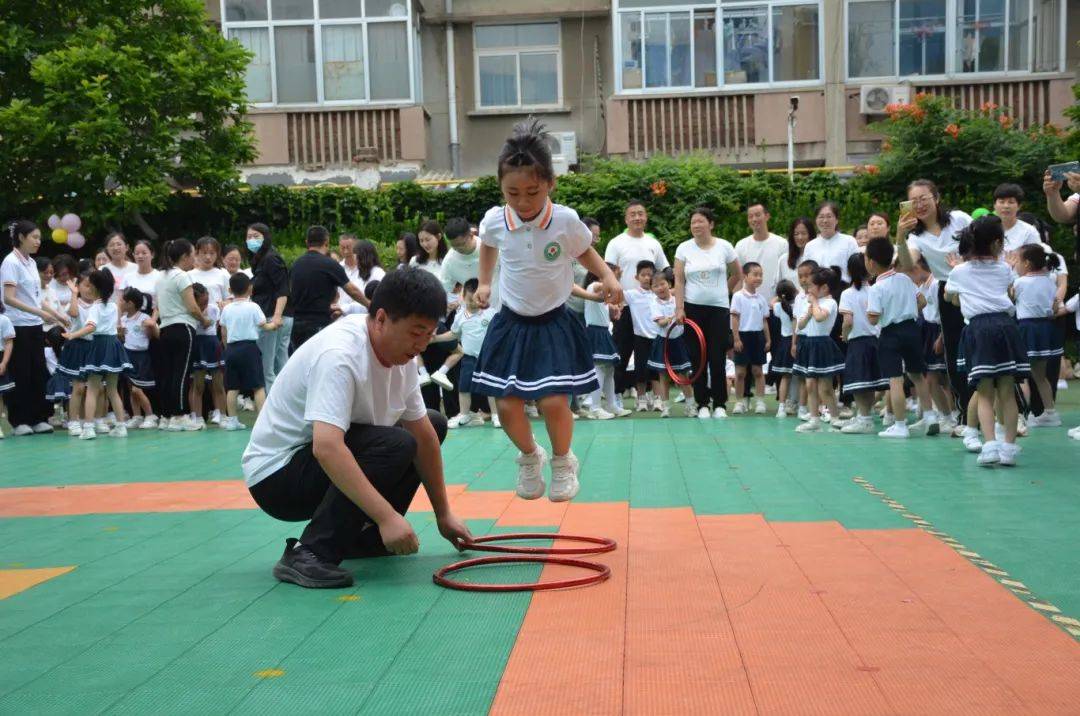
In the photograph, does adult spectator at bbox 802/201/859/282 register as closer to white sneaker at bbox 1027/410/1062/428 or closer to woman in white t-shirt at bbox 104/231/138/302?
white sneaker at bbox 1027/410/1062/428

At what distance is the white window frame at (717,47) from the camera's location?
21.3 metres

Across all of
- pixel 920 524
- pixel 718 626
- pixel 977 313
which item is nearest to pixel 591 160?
pixel 977 313

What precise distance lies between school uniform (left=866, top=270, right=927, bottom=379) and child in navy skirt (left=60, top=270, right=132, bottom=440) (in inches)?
272

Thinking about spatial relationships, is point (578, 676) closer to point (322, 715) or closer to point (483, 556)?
point (322, 715)

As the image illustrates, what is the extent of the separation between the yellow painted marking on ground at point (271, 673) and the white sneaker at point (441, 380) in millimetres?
7876

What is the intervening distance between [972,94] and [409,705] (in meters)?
20.6

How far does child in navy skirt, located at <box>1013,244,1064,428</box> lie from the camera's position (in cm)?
954

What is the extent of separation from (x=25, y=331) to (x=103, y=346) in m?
0.81

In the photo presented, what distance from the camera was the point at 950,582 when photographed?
429 centimetres

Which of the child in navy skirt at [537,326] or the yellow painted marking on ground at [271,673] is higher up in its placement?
the child in navy skirt at [537,326]

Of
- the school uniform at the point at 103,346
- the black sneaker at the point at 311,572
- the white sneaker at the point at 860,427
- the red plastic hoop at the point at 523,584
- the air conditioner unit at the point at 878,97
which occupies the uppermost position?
the air conditioner unit at the point at 878,97

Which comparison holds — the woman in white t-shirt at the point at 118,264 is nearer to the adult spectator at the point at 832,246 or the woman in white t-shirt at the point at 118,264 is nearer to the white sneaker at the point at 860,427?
the adult spectator at the point at 832,246

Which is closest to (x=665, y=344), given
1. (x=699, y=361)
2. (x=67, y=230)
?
(x=699, y=361)

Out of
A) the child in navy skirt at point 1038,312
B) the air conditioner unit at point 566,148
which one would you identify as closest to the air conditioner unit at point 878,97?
the air conditioner unit at point 566,148
